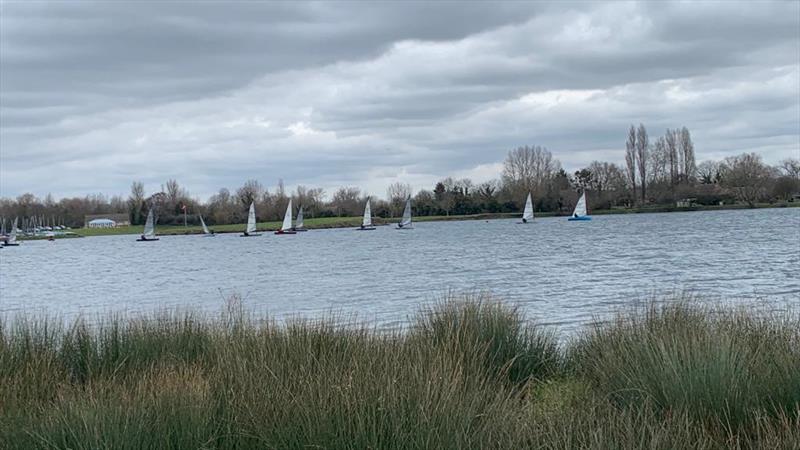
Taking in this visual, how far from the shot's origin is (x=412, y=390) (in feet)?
17.9

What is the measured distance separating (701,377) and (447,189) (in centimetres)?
14363

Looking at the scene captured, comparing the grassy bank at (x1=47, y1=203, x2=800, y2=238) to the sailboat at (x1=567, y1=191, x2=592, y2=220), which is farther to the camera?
the grassy bank at (x1=47, y1=203, x2=800, y2=238)

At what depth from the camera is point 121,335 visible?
963cm

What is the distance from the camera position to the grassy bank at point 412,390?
5.13 m

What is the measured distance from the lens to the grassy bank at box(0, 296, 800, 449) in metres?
5.13

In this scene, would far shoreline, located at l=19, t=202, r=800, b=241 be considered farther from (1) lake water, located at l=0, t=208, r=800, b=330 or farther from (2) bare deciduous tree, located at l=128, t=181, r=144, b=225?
(1) lake water, located at l=0, t=208, r=800, b=330

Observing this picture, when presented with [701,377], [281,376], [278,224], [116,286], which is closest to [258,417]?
[281,376]

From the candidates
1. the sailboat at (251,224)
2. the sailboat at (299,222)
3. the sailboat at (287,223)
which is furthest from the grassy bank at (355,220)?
the sailboat at (251,224)

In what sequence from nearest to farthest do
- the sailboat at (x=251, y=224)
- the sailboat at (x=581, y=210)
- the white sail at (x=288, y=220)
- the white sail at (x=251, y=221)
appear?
the white sail at (x=251, y=221) → the sailboat at (x=251, y=224) → the sailboat at (x=581, y=210) → the white sail at (x=288, y=220)

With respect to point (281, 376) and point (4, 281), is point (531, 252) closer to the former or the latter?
point (4, 281)

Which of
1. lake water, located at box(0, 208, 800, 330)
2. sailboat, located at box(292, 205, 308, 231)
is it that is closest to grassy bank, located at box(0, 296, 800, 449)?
lake water, located at box(0, 208, 800, 330)

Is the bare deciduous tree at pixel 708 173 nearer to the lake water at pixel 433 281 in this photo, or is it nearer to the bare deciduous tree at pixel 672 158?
the bare deciduous tree at pixel 672 158

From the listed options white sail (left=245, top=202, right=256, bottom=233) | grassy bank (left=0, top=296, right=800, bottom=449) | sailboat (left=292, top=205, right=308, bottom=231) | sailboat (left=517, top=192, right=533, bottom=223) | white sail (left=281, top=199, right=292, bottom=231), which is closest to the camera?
grassy bank (left=0, top=296, right=800, bottom=449)

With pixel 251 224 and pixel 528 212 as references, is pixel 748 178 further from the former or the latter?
pixel 251 224
